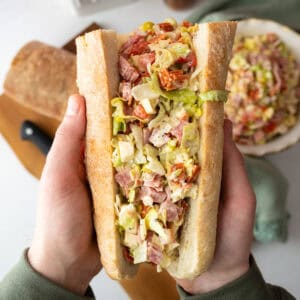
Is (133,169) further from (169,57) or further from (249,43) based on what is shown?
(249,43)

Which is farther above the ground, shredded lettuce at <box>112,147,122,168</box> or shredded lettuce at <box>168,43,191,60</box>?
shredded lettuce at <box>168,43,191,60</box>

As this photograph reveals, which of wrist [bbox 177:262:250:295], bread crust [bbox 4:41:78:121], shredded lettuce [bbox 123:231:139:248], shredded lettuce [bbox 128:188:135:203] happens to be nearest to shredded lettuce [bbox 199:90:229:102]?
shredded lettuce [bbox 128:188:135:203]

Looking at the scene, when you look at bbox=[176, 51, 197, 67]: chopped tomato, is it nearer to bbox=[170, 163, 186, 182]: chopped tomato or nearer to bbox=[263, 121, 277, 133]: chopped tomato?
bbox=[170, 163, 186, 182]: chopped tomato

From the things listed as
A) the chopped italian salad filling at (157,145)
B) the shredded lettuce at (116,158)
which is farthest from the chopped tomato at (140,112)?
the shredded lettuce at (116,158)

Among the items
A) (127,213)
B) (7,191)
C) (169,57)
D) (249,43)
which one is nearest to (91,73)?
(169,57)

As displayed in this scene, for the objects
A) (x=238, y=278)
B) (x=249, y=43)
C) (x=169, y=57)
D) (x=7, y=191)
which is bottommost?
(x=238, y=278)

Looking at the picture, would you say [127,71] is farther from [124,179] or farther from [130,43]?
[124,179]

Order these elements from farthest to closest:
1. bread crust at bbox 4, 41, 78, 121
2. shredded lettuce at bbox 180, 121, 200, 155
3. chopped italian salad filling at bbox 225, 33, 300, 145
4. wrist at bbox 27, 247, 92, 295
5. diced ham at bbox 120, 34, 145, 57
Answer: bread crust at bbox 4, 41, 78, 121 < chopped italian salad filling at bbox 225, 33, 300, 145 < wrist at bbox 27, 247, 92, 295 < diced ham at bbox 120, 34, 145, 57 < shredded lettuce at bbox 180, 121, 200, 155

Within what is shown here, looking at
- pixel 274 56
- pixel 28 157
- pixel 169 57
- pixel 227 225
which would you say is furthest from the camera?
pixel 28 157
